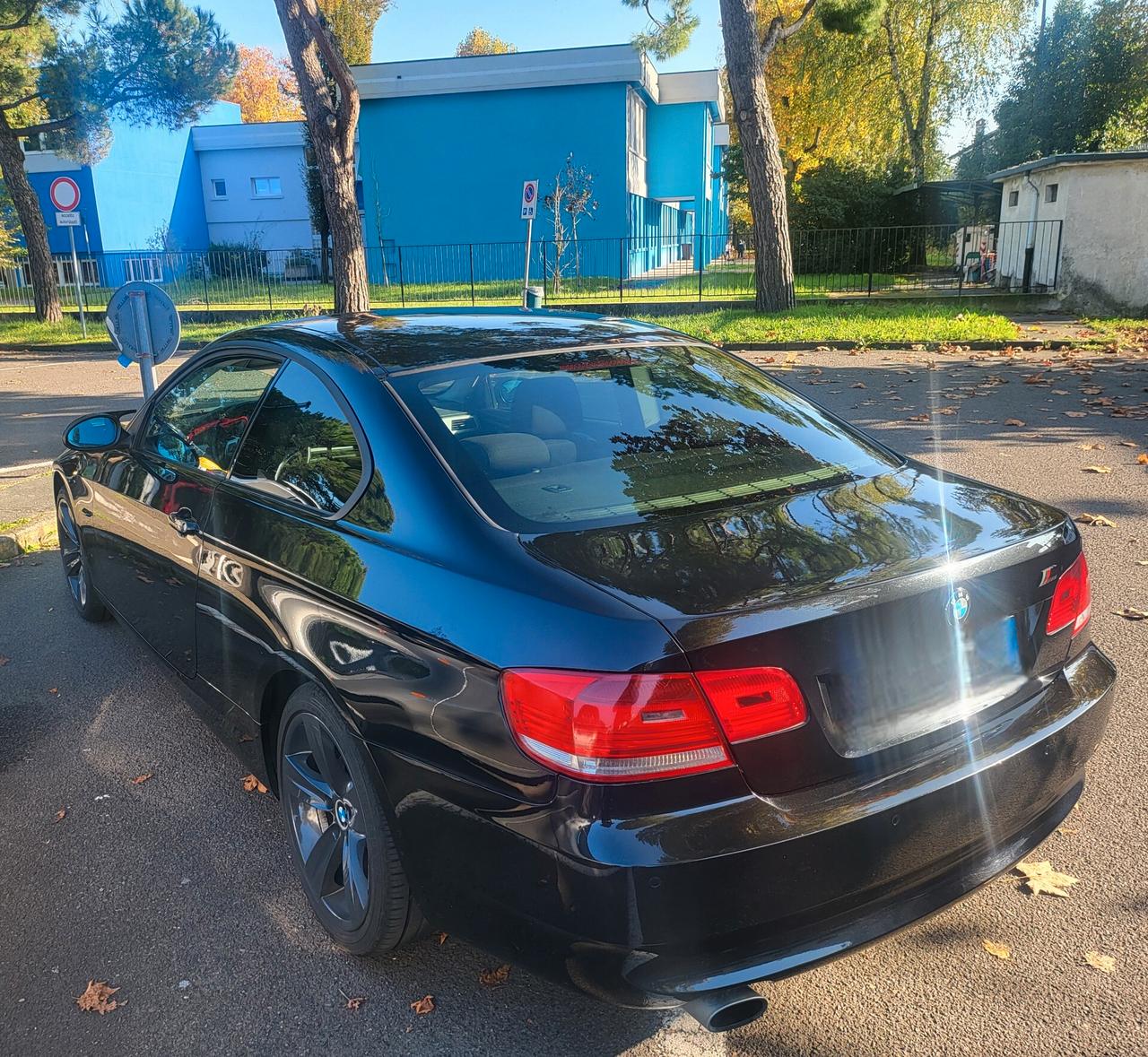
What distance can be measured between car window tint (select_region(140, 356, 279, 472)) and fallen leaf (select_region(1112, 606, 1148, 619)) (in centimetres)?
389

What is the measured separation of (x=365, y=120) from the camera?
32.8m

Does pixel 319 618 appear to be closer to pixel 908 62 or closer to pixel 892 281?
pixel 892 281

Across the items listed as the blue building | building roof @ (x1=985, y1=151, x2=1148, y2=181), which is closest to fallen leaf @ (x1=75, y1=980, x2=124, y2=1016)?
building roof @ (x1=985, y1=151, x2=1148, y2=181)

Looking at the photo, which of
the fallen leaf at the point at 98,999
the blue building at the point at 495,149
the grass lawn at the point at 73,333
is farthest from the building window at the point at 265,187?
the fallen leaf at the point at 98,999

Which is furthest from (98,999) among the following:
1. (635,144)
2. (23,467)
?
Result: (635,144)

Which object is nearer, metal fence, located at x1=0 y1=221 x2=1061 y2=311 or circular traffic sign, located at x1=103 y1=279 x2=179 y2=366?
circular traffic sign, located at x1=103 y1=279 x2=179 y2=366

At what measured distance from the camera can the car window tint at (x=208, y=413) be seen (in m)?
3.37

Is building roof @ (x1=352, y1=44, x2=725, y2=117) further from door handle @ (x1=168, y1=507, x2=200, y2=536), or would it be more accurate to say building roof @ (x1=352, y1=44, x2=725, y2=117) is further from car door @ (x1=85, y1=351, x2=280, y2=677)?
door handle @ (x1=168, y1=507, x2=200, y2=536)

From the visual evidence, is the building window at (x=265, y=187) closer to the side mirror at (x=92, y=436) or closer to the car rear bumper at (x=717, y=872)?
the side mirror at (x=92, y=436)

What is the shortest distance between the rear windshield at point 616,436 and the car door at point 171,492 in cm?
85

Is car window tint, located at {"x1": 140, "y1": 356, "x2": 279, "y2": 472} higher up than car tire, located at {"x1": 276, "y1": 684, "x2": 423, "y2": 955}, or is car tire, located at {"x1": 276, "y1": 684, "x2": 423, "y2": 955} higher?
car window tint, located at {"x1": 140, "y1": 356, "x2": 279, "y2": 472}

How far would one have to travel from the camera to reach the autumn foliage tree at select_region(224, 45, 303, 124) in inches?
2402

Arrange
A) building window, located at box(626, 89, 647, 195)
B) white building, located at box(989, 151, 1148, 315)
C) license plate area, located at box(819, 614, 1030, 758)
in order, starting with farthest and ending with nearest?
building window, located at box(626, 89, 647, 195) < white building, located at box(989, 151, 1148, 315) < license plate area, located at box(819, 614, 1030, 758)

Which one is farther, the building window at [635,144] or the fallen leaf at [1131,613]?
the building window at [635,144]
